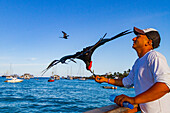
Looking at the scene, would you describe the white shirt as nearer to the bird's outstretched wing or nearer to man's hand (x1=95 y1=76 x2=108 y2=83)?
the bird's outstretched wing

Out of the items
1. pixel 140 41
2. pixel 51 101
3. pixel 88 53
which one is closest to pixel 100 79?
pixel 88 53

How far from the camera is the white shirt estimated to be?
39.8 inches

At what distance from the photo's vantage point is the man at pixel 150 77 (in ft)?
3.25

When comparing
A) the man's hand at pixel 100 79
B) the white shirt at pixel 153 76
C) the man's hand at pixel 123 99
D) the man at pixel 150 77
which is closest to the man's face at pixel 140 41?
the man at pixel 150 77

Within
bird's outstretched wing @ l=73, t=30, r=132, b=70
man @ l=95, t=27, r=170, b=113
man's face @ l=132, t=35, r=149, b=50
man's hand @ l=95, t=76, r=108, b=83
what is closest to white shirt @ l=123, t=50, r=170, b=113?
man @ l=95, t=27, r=170, b=113

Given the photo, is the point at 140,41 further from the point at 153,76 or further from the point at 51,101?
the point at 51,101

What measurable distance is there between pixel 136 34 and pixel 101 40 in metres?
0.38

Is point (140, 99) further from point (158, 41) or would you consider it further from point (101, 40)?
point (101, 40)

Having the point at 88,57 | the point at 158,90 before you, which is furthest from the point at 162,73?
the point at 88,57

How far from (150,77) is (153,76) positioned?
0.14ft

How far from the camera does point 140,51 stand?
1.42 m

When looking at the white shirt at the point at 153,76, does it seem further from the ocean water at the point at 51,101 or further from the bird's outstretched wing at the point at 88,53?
the ocean water at the point at 51,101

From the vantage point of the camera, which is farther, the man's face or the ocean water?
the ocean water

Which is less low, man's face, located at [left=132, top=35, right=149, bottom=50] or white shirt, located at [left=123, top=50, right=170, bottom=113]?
man's face, located at [left=132, top=35, right=149, bottom=50]
